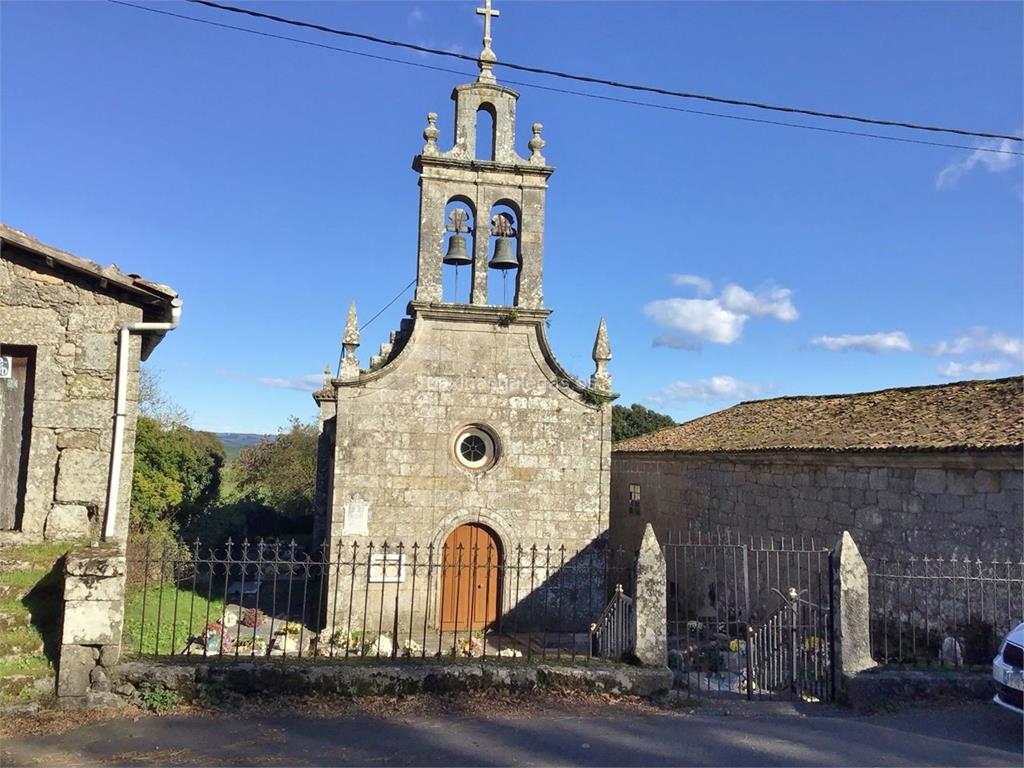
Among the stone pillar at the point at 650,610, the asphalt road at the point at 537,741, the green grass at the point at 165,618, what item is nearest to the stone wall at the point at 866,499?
the asphalt road at the point at 537,741

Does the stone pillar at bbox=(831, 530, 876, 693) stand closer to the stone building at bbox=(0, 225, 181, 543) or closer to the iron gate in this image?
the iron gate

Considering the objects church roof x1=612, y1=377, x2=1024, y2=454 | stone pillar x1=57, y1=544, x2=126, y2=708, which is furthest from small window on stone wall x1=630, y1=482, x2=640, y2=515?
stone pillar x1=57, y1=544, x2=126, y2=708

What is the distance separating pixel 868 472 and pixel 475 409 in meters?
6.57

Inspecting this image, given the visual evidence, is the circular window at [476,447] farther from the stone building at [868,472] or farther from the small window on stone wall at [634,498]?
the small window on stone wall at [634,498]

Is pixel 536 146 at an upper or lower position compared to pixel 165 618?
upper

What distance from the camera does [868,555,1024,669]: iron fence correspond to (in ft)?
27.5

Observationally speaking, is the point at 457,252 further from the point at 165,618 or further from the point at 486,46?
the point at 165,618

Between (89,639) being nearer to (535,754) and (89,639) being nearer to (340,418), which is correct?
(535,754)

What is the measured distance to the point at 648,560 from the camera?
7211mm

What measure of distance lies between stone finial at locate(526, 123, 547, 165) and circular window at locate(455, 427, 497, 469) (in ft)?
17.3

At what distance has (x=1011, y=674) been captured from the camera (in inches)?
243

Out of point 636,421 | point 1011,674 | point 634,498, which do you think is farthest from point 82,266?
point 636,421

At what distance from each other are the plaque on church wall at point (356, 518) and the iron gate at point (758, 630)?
539 centimetres

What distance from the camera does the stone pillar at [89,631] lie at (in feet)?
19.9
